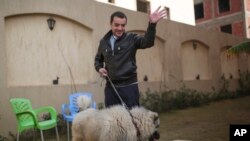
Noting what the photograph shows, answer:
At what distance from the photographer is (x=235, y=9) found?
103 ft

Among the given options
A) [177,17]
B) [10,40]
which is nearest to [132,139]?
[10,40]

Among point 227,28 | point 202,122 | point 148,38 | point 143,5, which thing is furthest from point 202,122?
point 227,28

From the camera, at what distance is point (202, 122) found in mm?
9398

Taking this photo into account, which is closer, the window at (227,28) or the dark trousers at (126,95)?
the dark trousers at (126,95)

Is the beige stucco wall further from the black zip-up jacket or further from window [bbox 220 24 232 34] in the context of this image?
window [bbox 220 24 232 34]

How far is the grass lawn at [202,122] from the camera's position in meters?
7.55

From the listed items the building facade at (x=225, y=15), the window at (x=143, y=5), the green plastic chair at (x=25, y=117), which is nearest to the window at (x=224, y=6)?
the building facade at (x=225, y=15)

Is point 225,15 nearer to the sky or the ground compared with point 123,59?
nearer to the sky

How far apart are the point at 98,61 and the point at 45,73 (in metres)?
4.33

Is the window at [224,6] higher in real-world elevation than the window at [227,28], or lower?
higher

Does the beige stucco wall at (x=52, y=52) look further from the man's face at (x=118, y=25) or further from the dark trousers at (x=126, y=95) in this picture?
the man's face at (x=118, y=25)

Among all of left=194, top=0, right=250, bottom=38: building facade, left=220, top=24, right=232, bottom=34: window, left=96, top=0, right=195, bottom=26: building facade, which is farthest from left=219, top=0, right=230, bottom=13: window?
left=96, top=0, right=195, bottom=26: building facade

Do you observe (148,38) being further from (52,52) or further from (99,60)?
(52,52)

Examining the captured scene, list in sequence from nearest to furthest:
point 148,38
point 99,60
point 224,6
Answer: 1. point 148,38
2. point 99,60
3. point 224,6
